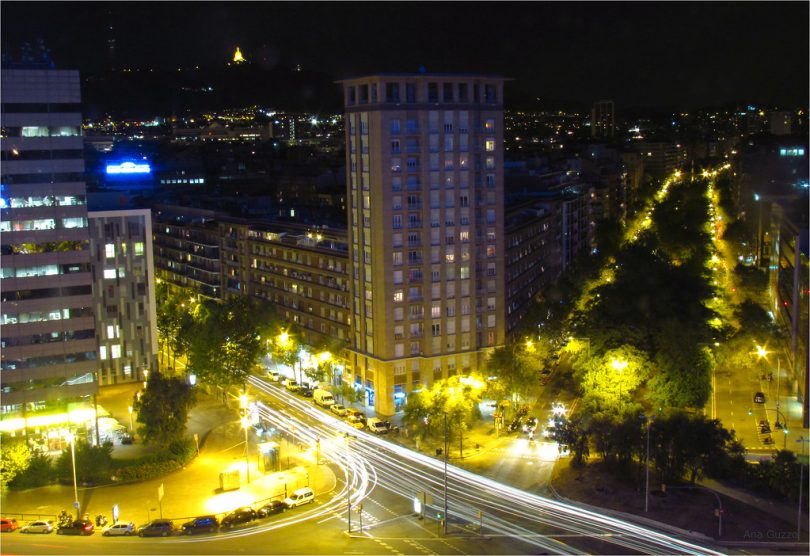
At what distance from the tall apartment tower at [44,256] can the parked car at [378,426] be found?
42.4 ft

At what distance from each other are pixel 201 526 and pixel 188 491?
4521 mm

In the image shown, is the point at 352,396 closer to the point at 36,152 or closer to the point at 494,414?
the point at 494,414

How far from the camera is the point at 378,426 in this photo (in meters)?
39.8

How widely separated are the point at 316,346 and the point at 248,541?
1956cm

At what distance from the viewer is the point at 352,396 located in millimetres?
43250

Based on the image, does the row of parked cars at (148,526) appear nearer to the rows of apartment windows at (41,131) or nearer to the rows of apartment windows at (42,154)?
the rows of apartment windows at (42,154)

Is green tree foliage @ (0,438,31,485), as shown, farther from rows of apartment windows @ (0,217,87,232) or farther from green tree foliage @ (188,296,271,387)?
green tree foliage @ (188,296,271,387)

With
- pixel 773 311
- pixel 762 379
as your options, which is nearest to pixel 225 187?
pixel 773 311

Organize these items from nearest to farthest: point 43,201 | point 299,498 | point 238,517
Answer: point 238,517 < point 299,498 < point 43,201

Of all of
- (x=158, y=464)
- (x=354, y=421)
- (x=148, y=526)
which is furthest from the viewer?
(x=354, y=421)

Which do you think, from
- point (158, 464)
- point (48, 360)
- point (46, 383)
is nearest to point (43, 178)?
point (48, 360)

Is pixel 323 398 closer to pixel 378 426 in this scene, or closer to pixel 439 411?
pixel 378 426

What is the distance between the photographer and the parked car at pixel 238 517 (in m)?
29.2

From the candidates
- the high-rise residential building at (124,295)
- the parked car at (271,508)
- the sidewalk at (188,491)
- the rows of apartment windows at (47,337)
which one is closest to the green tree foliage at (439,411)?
the sidewalk at (188,491)
